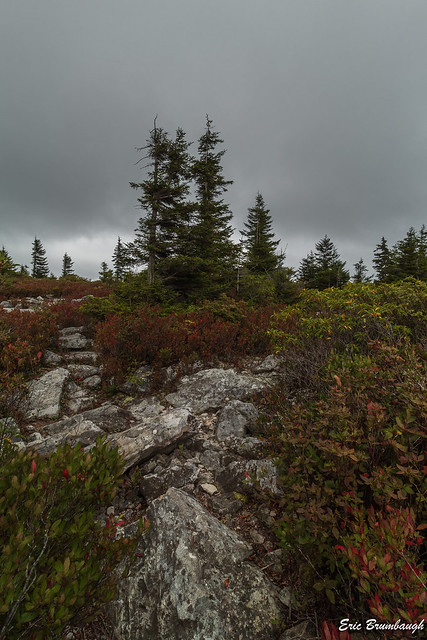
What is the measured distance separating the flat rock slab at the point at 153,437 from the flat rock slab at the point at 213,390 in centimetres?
89

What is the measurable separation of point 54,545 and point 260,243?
2427 centimetres

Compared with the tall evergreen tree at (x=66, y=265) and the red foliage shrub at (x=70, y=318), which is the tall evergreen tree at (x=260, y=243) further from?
the tall evergreen tree at (x=66, y=265)

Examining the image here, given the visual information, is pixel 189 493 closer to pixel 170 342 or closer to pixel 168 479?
pixel 168 479

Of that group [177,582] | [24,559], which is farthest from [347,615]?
[24,559]

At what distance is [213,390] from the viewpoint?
17.7 ft

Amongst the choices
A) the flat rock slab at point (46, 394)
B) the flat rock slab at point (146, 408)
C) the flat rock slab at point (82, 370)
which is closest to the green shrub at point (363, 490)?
the flat rock slab at point (146, 408)

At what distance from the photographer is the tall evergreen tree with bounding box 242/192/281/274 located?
22.1 m

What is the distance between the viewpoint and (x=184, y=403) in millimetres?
5258

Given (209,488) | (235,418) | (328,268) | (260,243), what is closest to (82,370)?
(235,418)

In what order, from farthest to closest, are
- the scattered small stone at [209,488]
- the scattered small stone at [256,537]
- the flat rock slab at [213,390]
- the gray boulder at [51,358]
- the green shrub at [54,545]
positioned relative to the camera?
the gray boulder at [51,358] → the flat rock slab at [213,390] → the scattered small stone at [209,488] → the scattered small stone at [256,537] → the green shrub at [54,545]

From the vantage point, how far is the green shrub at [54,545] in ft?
4.59

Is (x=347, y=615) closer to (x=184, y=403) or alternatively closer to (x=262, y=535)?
(x=262, y=535)

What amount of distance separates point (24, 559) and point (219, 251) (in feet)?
51.8

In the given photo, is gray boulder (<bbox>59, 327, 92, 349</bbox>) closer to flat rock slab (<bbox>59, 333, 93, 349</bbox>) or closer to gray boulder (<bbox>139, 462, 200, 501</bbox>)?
flat rock slab (<bbox>59, 333, 93, 349</bbox>)
